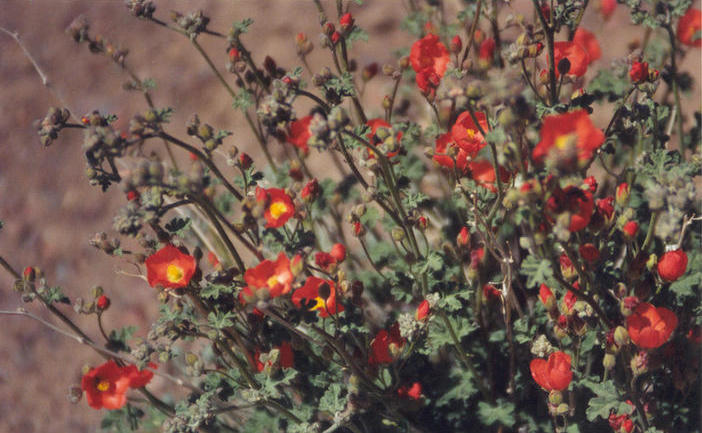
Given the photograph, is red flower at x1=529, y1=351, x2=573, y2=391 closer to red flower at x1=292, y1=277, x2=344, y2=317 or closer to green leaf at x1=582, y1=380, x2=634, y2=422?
green leaf at x1=582, y1=380, x2=634, y2=422

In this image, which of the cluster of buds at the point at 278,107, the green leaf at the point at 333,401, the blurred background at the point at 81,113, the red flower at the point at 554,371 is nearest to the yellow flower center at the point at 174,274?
the cluster of buds at the point at 278,107

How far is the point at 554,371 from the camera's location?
6.68 ft

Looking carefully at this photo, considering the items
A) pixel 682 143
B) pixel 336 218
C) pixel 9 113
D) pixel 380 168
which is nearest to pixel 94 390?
pixel 380 168

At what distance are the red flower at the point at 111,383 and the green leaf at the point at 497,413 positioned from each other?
1.24 meters

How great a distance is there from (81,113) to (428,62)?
3314mm

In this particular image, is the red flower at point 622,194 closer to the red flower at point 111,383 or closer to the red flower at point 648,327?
the red flower at point 648,327

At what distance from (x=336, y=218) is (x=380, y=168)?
1120mm

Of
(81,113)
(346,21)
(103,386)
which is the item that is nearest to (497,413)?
(103,386)

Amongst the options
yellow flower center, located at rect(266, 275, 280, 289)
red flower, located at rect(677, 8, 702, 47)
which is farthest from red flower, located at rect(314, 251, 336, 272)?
red flower, located at rect(677, 8, 702, 47)

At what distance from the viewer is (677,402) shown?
8.75 feet

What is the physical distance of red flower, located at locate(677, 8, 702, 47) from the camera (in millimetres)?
3057

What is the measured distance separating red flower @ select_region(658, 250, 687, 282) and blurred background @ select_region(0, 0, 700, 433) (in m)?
2.12

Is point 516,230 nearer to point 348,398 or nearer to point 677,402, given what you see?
point 677,402

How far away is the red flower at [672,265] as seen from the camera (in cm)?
201
